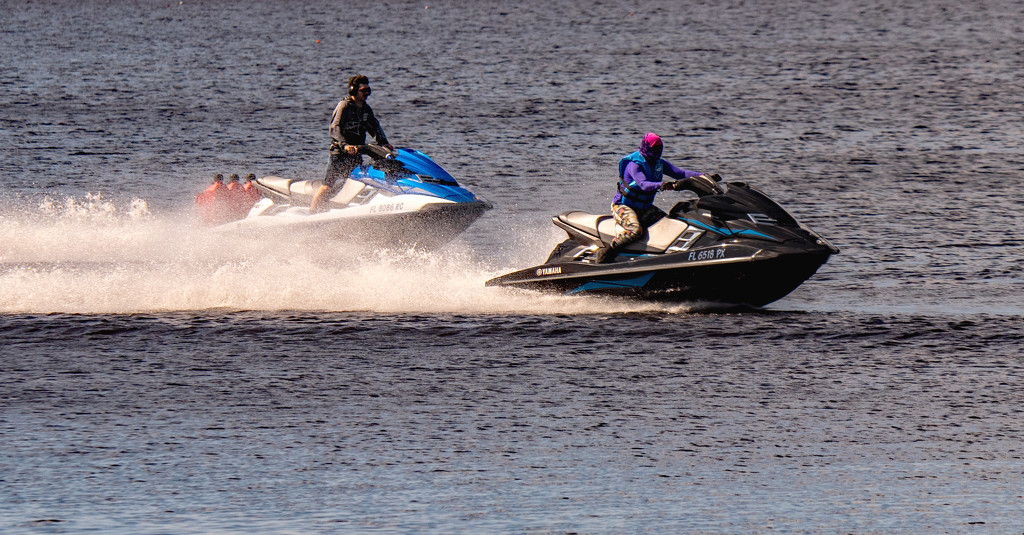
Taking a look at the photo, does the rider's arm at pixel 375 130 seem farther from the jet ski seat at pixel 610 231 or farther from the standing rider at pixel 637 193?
the standing rider at pixel 637 193

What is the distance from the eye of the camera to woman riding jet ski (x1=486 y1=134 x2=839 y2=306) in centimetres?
1188

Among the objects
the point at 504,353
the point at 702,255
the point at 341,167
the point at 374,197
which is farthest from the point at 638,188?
the point at 341,167

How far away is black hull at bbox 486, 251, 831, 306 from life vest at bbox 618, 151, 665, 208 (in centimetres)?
58

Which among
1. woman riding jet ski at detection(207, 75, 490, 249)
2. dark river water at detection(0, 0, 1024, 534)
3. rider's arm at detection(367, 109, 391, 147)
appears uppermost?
rider's arm at detection(367, 109, 391, 147)

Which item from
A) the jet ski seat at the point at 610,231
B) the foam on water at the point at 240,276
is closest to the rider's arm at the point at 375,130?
the foam on water at the point at 240,276

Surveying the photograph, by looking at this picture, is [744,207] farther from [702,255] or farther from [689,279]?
[689,279]

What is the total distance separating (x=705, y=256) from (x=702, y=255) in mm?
30

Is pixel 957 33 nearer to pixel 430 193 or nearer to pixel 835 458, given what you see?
pixel 430 193

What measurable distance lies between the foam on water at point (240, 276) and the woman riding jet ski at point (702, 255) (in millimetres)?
303

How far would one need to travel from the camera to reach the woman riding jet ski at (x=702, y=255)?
1188 cm

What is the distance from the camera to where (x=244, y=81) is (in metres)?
38.1

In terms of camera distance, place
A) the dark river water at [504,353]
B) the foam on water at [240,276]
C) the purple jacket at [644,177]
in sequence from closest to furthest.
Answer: the dark river water at [504,353], the purple jacket at [644,177], the foam on water at [240,276]

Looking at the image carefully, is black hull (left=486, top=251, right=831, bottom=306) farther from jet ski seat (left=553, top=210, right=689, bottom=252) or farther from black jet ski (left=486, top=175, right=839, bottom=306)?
jet ski seat (left=553, top=210, right=689, bottom=252)

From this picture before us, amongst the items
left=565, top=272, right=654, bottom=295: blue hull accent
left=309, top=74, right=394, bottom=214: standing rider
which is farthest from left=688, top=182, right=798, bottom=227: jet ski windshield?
left=309, top=74, right=394, bottom=214: standing rider
